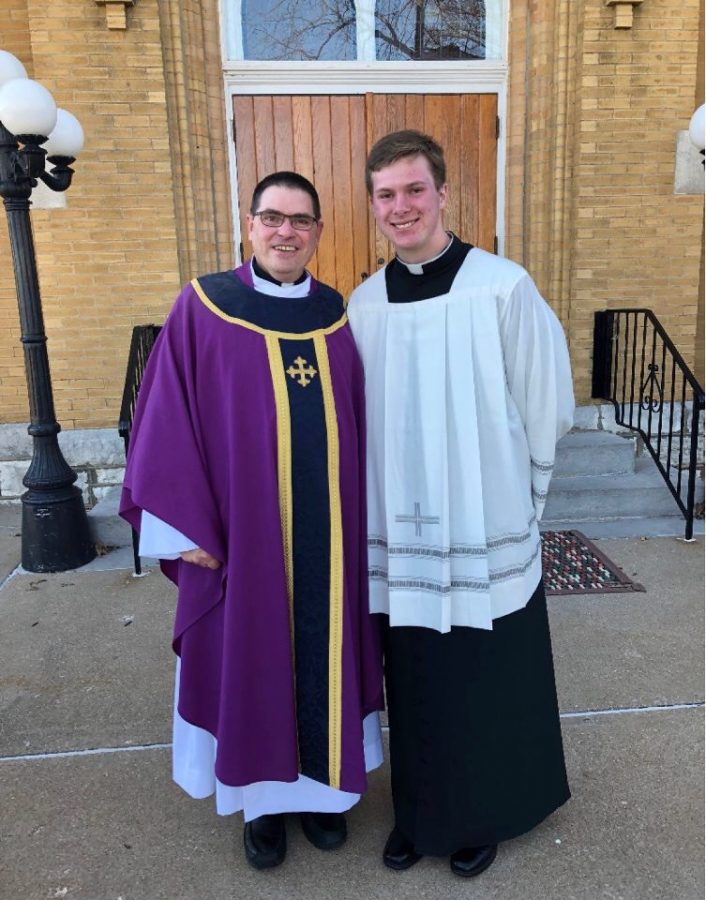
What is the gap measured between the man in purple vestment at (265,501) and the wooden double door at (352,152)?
4.44 m

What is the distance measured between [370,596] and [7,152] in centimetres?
405

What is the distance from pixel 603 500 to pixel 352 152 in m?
3.62

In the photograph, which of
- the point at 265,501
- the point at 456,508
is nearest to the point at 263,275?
the point at 265,501

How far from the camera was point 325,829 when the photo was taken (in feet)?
7.96

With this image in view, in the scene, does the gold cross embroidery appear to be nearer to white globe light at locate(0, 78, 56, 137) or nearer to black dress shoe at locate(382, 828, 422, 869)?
black dress shoe at locate(382, 828, 422, 869)

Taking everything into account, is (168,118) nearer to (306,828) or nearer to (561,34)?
(561,34)

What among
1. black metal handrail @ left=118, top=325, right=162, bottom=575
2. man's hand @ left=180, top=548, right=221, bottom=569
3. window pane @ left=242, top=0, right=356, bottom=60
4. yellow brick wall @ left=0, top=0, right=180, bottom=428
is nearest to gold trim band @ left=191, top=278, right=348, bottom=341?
man's hand @ left=180, top=548, right=221, bottom=569

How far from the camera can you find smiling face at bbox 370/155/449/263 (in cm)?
195

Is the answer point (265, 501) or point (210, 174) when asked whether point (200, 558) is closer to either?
point (265, 501)

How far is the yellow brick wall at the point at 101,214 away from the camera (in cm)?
554

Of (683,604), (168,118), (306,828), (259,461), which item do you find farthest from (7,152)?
(683,604)

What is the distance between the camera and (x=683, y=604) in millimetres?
4160

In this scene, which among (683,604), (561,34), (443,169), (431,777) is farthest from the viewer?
(561,34)

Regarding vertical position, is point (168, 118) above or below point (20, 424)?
above
